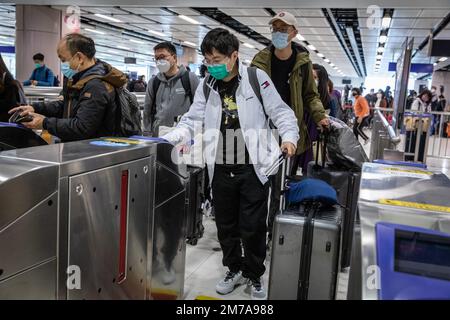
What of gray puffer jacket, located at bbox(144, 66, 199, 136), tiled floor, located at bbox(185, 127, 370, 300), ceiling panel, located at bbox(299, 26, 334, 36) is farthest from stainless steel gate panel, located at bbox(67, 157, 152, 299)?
ceiling panel, located at bbox(299, 26, 334, 36)

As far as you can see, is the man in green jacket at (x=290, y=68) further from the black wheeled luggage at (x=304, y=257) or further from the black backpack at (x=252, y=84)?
the black wheeled luggage at (x=304, y=257)

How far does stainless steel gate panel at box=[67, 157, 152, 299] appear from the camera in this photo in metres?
1.53

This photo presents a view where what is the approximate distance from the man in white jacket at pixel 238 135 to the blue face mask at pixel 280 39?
0.59m

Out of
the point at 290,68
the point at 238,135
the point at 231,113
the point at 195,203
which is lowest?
the point at 195,203

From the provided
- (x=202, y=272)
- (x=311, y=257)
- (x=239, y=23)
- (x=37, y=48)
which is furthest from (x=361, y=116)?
(x=311, y=257)

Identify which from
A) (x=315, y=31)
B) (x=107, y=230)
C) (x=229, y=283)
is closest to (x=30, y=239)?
(x=107, y=230)

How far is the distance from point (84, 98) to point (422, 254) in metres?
1.71

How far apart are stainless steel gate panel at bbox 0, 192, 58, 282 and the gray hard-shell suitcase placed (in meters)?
1.01

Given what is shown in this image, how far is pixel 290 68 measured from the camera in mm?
3205

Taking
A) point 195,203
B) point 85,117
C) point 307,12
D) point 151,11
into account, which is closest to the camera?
point 85,117

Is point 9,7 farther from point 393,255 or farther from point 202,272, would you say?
point 393,255

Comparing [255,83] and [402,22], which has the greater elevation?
[402,22]

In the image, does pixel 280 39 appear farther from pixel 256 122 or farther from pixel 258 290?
pixel 258 290
